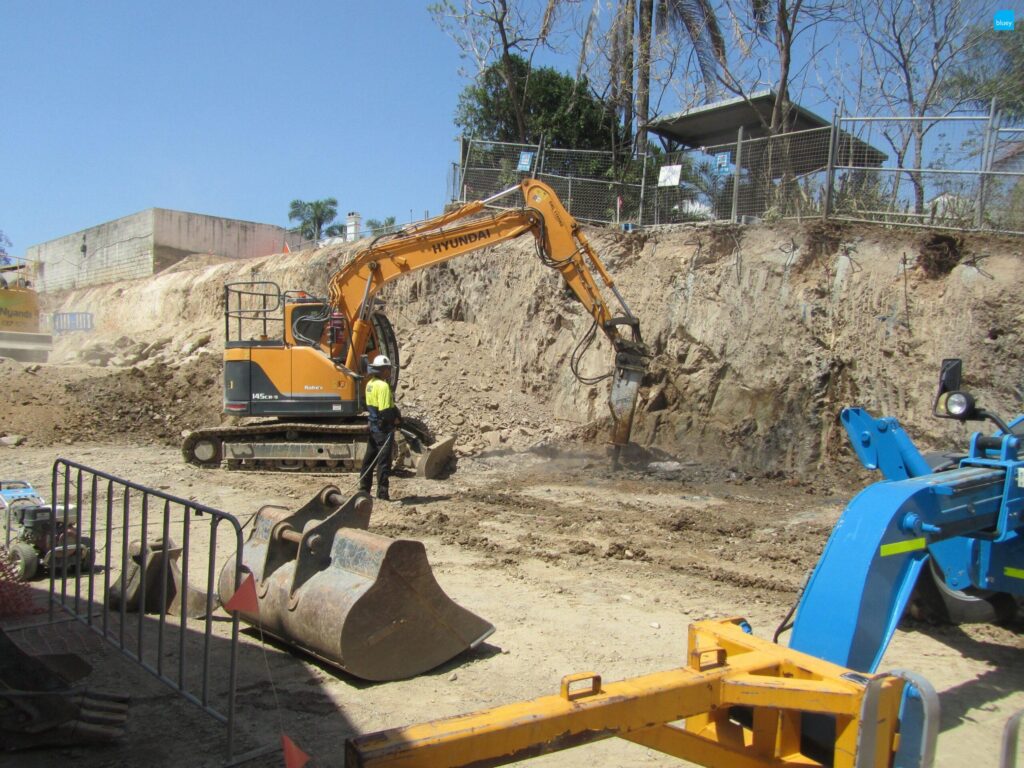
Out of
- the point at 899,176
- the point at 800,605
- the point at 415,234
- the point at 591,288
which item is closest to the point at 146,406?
the point at 415,234

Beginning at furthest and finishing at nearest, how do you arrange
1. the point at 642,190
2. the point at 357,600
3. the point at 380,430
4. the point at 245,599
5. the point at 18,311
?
1. the point at 18,311
2. the point at 642,190
3. the point at 380,430
4. the point at 357,600
5. the point at 245,599

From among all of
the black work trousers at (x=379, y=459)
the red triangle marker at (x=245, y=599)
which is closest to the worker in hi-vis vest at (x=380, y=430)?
the black work trousers at (x=379, y=459)

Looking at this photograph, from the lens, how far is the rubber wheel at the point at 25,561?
6055 mm

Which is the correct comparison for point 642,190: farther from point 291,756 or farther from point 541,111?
point 291,756

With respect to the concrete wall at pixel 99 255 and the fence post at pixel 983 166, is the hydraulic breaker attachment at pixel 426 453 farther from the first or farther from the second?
the concrete wall at pixel 99 255

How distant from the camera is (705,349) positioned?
539 inches

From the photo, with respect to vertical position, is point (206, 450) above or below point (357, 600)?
below

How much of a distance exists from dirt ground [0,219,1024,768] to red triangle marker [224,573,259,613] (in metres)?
0.66

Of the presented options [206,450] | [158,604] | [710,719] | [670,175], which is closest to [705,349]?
[670,175]

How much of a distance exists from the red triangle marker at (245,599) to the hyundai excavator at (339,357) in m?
8.10

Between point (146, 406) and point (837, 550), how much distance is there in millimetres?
17771

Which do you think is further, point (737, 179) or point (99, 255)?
point (99, 255)

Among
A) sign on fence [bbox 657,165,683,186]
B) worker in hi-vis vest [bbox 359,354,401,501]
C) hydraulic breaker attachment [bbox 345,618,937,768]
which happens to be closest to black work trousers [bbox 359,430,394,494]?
worker in hi-vis vest [bbox 359,354,401,501]

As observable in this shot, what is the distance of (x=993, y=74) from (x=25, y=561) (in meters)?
21.7
